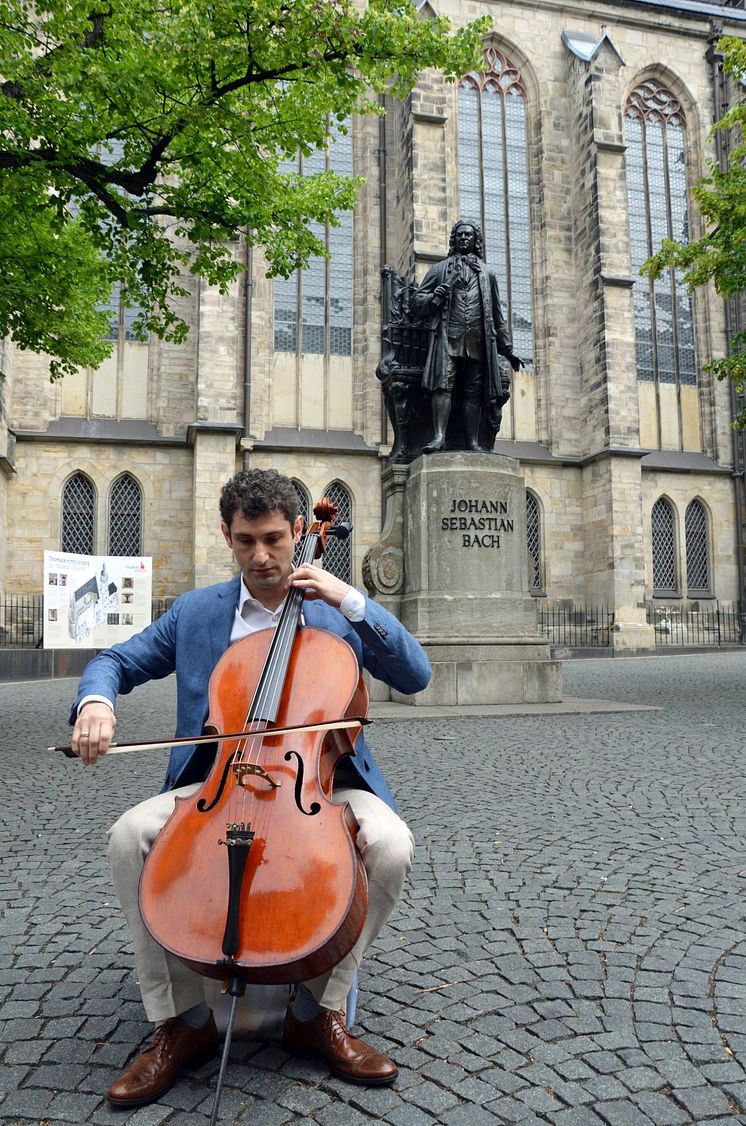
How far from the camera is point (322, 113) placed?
8336 millimetres

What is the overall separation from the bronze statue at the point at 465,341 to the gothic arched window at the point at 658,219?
51.6 feet

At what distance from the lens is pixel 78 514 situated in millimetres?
19656

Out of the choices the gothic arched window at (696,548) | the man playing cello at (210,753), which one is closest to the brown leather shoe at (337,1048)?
the man playing cello at (210,753)

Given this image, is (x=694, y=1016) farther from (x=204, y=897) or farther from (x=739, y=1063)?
(x=204, y=897)

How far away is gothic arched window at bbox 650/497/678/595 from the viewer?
2288 centimetres

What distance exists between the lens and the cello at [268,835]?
1492mm

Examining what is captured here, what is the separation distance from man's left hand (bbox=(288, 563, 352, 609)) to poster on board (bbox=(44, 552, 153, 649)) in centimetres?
1148

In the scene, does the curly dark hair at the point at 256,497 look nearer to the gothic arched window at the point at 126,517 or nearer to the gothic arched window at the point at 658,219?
the gothic arched window at the point at 126,517

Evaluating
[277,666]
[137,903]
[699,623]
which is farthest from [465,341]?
[699,623]

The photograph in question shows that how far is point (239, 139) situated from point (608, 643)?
50.0 ft

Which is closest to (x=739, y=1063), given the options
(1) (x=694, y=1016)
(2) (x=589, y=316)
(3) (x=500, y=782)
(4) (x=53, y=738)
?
(1) (x=694, y=1016)

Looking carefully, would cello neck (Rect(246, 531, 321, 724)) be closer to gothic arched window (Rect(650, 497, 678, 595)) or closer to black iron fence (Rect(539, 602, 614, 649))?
black iron fence (Rect(539, 602, 614, 649))

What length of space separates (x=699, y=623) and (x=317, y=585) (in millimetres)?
21921

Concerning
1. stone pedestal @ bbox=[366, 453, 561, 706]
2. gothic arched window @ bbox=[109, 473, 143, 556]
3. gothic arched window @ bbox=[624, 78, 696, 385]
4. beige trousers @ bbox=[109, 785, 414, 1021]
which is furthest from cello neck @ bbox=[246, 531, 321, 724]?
gothic arched window @ bbox=[624, 78, 696, 385]
